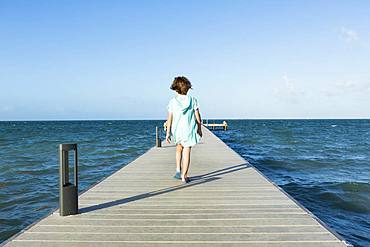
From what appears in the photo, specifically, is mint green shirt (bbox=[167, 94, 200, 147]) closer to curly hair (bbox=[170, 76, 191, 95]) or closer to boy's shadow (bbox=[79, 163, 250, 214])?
curly hair (bbox=[170, 76, 191, 95])

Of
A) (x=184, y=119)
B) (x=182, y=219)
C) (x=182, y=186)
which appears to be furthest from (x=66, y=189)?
(x=184, y=119)

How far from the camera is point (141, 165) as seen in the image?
7.95m

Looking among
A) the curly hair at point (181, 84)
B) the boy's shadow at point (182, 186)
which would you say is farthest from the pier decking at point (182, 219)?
the curly hair at point (181, 84)

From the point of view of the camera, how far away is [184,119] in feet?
17.5

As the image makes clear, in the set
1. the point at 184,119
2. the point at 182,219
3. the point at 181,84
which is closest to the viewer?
the point at 182,219

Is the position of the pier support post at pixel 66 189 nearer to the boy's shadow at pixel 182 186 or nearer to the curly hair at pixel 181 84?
the boy's shadow at pixel 182 186

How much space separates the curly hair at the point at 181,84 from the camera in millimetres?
5242

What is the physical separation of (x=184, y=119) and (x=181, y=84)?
585mm

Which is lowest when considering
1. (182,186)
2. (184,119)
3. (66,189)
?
(182,186)

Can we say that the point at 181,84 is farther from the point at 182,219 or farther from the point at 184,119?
the point at 182,219

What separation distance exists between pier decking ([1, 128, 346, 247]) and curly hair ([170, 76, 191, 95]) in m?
1.61

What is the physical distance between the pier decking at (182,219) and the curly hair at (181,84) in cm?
161

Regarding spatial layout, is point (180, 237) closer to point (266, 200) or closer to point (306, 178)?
point (266, 200)

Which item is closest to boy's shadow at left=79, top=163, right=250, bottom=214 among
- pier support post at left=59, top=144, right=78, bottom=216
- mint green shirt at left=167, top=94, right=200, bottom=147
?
pier support post at left=59, top=144, right=78, bottom=216
